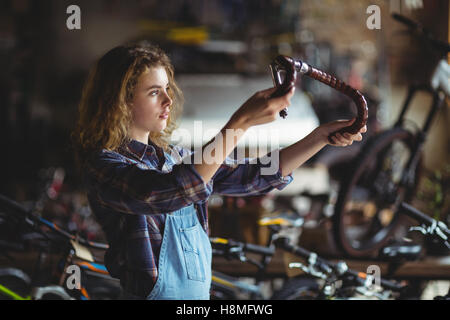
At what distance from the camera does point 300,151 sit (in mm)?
1064

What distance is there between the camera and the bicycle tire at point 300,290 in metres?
1.51

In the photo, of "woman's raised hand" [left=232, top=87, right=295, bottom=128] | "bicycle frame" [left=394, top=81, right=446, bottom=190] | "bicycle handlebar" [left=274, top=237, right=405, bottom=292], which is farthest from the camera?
"bicycle frame" [left=394, top=81, right=446, bottom=190]

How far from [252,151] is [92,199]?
2.76 meters

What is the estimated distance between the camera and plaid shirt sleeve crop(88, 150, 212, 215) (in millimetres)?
830

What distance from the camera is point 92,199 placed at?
1058 mm

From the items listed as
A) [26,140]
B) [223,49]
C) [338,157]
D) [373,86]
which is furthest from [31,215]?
[373,86]

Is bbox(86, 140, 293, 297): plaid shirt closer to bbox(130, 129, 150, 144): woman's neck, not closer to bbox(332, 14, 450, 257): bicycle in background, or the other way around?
bbox(130, 129, 150, 144): woman's neck

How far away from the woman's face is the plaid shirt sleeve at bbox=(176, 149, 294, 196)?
216mm

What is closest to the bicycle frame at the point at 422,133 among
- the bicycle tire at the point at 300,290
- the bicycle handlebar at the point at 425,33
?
the bicycle handlebar at the point at 425,33

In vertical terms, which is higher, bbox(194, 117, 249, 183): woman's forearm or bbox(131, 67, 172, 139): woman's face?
bbox(131, 67, 172, 139): woman's face

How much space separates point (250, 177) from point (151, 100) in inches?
12.5

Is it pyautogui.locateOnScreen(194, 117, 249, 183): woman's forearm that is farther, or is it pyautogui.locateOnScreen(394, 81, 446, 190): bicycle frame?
pyautogui.locateOnScreen(394, 81, 446, 190): bicycle frame

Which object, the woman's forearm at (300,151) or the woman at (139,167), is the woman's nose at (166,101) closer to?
the woman at (139,167)

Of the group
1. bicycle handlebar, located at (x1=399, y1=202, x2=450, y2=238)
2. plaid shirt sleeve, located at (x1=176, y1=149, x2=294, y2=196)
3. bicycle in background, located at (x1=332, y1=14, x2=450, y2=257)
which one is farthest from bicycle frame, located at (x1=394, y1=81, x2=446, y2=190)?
plaid shirt sleeve, located at (x1=176, y1=149, x2=294, y2=196)
